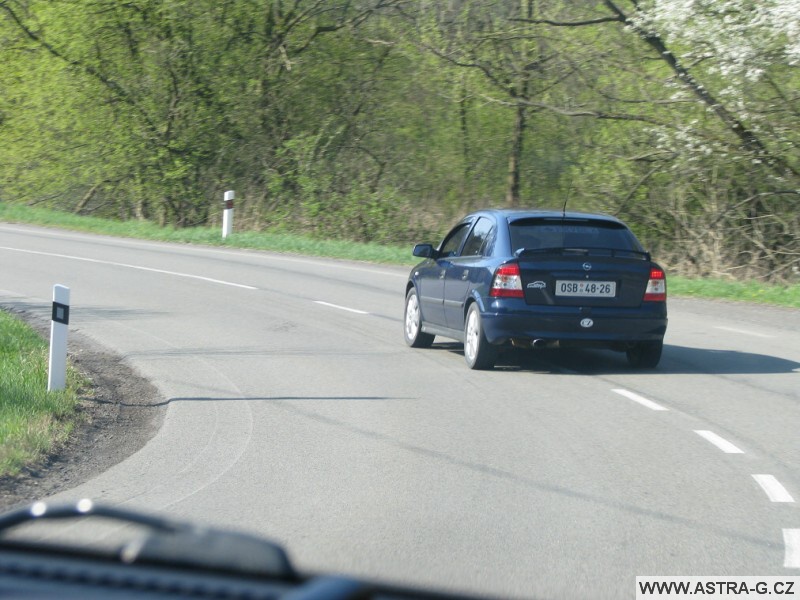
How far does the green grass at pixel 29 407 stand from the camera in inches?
289

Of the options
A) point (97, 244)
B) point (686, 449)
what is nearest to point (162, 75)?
point (97, 244)

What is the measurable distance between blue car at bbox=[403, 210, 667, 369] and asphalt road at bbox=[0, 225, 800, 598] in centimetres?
39

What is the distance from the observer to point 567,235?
458 inches

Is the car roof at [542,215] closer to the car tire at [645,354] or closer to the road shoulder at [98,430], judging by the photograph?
the car tire at [645,354]

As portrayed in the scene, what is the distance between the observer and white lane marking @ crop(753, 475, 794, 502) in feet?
21.6

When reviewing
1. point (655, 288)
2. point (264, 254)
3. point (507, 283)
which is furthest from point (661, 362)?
point (264, 254)

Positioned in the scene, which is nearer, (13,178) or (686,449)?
(686,449)

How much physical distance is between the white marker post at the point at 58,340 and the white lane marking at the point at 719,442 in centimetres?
493

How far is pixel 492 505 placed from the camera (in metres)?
6.30

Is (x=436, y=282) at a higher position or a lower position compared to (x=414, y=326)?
higher

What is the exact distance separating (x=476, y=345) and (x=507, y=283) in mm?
733

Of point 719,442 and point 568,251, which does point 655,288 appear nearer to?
point 568,251

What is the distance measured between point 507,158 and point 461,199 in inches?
71.0

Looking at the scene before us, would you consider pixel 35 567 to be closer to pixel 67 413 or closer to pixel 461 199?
pixel 67 413
